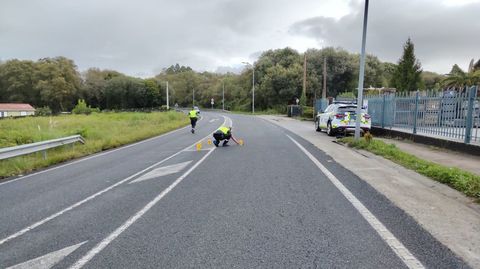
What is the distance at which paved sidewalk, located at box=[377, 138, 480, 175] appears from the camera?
31.7ft

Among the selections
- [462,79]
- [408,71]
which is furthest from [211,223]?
[408,71]

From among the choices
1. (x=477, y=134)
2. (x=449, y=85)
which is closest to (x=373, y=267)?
(x=477, y=134)

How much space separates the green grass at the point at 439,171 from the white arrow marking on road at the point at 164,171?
605 centimetres

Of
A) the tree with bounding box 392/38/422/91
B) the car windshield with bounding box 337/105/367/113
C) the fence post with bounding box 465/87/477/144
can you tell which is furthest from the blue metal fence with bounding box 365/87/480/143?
the tree with bounding box 392/38/422/91

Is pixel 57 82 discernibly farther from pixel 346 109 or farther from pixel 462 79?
pixel 346 109

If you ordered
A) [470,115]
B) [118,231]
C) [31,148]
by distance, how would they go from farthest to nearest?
[31,148], [470,115], [118,231]

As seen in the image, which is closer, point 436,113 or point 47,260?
point 47,260

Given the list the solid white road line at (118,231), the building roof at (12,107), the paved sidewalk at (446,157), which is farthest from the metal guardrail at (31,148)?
the building roof at (12,107)

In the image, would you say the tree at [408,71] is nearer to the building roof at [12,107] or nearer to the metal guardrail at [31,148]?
the metal guardrail at [31,148]

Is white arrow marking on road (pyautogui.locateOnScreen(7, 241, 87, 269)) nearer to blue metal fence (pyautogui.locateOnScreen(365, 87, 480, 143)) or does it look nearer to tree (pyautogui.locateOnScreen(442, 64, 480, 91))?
blue metal fence (pyautogui.locateOnScreen(365, 87, 480, 143))

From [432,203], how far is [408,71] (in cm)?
4464

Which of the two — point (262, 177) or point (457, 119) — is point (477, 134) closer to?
point (457, 119)

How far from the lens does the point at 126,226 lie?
509 centimetres

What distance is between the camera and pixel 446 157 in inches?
441
